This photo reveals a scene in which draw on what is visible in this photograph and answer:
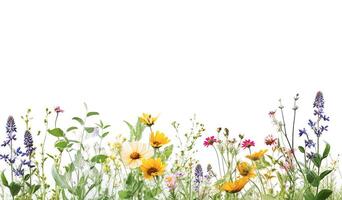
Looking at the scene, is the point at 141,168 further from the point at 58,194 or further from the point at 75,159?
the point at 58,194

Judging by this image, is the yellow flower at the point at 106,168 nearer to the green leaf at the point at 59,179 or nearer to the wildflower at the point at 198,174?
the wildflower at the point at 198,174

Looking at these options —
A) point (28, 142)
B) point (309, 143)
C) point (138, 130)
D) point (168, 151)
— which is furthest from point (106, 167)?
point (309, 143)

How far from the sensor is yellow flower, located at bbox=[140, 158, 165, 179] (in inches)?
88.4

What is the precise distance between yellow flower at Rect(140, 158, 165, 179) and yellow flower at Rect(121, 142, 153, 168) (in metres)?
0.08

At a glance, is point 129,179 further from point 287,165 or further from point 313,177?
point 287,165

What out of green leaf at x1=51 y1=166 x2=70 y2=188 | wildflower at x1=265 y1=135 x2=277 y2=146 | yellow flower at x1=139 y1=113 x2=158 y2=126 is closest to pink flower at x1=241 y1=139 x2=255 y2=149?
wildflower at x1=265 y1=135 x2=277 y2=146

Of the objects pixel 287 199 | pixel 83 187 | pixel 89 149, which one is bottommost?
pixel 287 199

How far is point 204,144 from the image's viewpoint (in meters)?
3.25

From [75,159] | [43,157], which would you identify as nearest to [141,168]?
[75,159]

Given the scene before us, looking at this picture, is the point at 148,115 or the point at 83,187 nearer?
the point at 83,187

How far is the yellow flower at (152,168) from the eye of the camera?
7.36ft

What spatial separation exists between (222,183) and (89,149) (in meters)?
0.63

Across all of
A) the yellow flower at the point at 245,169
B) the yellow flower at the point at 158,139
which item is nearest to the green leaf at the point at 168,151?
the yellow flower at the point at 158,139

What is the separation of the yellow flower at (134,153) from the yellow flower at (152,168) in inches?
3.3
